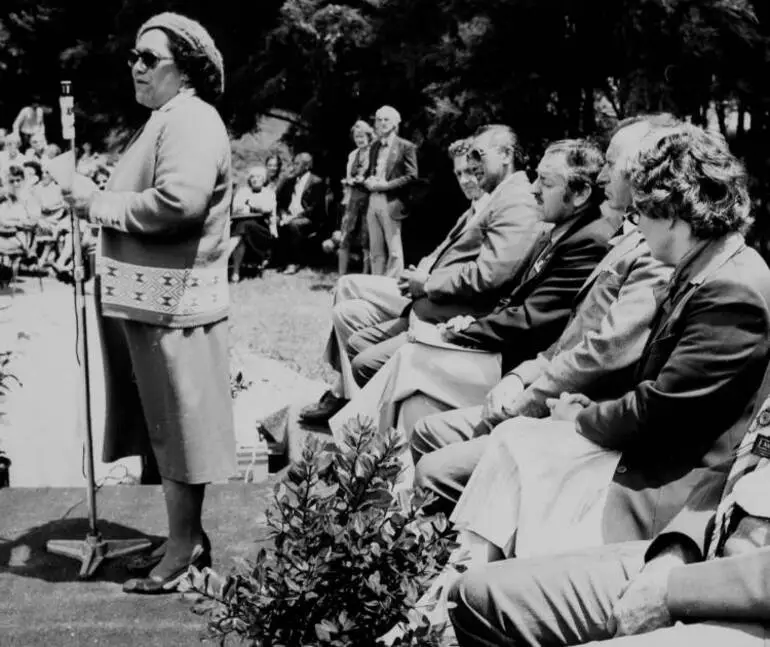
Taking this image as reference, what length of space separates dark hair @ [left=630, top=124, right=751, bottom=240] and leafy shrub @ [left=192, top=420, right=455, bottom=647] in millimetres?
991

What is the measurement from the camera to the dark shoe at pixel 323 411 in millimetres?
5387

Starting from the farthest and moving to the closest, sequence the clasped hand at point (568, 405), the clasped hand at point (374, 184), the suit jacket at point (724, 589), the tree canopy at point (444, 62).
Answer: the clasped hand at point (374, 184)
the tree canopy at point (444, 62)
the clasped hand at point (568, 405)
the suit jacket at point (724, 589)

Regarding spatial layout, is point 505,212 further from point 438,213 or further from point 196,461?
point 438,213

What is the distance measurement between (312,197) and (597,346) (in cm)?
1166

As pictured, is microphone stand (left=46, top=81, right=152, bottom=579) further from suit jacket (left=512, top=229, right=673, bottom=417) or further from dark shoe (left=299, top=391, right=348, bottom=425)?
dark shoe (left=299, top=391, right=348, bottom=425)

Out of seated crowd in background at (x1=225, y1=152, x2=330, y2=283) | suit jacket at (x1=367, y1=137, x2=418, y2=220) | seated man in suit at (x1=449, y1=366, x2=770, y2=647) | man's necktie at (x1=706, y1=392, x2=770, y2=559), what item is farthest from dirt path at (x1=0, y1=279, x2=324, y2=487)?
seated crowd in background at (x1=225, y1=152, x2=330, y2=283)

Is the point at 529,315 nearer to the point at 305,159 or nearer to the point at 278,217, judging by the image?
the point at 305,159

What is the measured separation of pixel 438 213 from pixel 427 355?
10.0m

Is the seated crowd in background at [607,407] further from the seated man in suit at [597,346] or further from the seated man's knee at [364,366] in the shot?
the seated man's knee at [364,366]

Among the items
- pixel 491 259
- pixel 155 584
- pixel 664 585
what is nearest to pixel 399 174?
pixel 491 259

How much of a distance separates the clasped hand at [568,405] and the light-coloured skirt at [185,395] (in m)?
1.06

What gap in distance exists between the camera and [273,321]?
35.5 ft

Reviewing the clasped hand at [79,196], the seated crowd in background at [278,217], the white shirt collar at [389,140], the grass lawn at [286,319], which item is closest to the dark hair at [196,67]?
the clasped hand at [79,196]

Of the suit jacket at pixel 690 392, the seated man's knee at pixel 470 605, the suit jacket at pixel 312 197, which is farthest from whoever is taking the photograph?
the suit jacket at pixel 312 197
